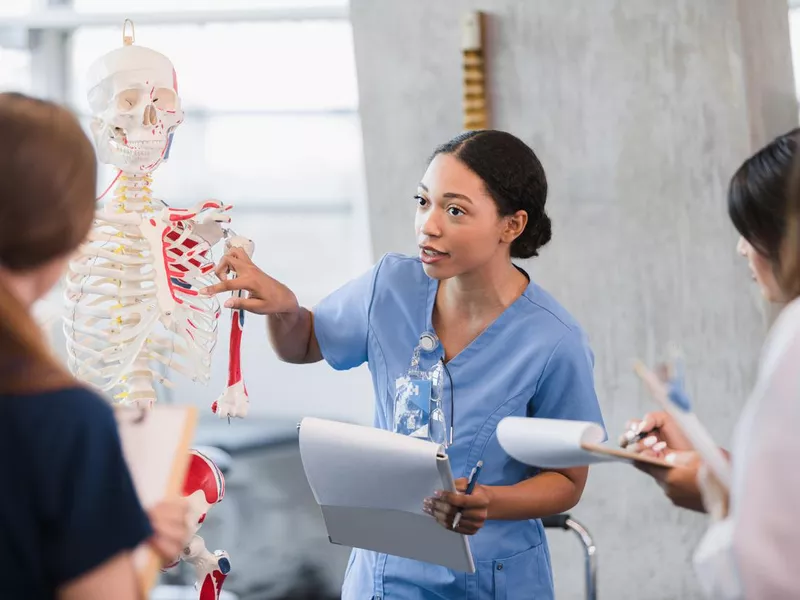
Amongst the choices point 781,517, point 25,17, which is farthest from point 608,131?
point 25,17

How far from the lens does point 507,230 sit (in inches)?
70.2

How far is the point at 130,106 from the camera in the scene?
1865 mm

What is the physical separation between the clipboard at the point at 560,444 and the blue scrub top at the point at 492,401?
0.73 feet

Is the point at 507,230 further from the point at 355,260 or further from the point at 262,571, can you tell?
the point at 355,260

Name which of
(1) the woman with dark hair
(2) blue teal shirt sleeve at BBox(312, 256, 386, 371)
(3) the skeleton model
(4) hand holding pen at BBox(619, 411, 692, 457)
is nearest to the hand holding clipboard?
(1) the woman with dark hair

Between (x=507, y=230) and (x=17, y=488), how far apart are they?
109cm

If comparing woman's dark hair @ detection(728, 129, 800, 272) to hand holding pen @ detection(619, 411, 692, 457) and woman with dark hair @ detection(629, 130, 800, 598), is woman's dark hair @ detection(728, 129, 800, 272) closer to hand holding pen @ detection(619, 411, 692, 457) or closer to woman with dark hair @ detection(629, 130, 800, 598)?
woman with dark hair @ detection(629, 130, 800, 598)

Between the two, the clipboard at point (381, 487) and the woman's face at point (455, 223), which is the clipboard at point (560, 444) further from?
the woman's face at point (455, 223)

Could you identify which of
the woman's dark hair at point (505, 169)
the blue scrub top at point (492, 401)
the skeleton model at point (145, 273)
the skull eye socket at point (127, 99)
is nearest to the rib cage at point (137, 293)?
the skeleton model at point (145, 273)

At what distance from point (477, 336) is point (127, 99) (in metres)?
0.79

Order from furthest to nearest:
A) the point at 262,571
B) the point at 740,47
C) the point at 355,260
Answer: the point at 355,260
the point at 262,571
the point at 740,47

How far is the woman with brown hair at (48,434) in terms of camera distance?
871mm

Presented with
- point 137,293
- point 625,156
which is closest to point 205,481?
point 137,293

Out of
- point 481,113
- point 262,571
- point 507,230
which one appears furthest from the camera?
point 262,571
